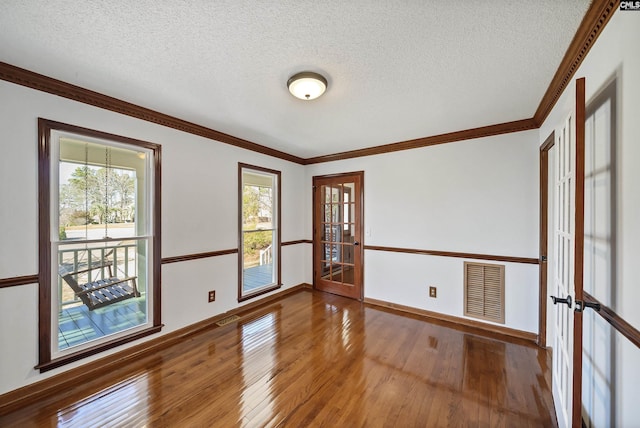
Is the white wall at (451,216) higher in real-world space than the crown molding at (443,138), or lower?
lower

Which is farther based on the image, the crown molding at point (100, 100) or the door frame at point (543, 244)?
the door frame at point (543, 244)

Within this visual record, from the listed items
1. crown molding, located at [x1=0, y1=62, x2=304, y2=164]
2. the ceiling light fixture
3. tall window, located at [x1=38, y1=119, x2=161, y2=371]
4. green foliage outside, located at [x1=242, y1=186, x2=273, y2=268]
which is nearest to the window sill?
tall window, located at [x1=38, y1=119, x2=161, y2=371]

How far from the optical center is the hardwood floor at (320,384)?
5.38ft

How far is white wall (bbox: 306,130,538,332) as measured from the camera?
8.86 feet

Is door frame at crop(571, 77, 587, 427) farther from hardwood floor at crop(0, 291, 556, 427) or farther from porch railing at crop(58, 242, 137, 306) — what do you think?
porch railing at crop(58, 242, 137, 306)

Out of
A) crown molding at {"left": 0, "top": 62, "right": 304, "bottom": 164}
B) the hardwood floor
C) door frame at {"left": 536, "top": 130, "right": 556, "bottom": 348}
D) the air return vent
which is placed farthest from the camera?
the air return vent

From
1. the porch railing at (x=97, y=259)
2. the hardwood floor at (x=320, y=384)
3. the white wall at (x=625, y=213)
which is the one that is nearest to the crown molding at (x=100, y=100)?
the porch railing at (x=97, y=259)

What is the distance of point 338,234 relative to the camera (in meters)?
4.18

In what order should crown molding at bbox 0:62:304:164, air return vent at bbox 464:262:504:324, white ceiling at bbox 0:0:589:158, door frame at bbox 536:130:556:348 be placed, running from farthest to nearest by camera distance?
air return vent at bbox 464:262:504:324 < door frame at bbox 536:130:556:348 < crown molding at bbox 0:62:304:164 < white ceiling at bbox 0:0:589:158

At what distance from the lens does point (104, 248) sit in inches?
96.1

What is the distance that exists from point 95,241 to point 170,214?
2.12 feet

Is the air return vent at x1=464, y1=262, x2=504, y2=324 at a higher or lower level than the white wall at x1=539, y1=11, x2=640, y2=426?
lower

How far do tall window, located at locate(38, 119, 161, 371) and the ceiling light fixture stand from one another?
1.64 m

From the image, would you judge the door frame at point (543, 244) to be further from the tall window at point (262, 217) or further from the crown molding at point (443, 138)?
the tall window at point (262, 217)
